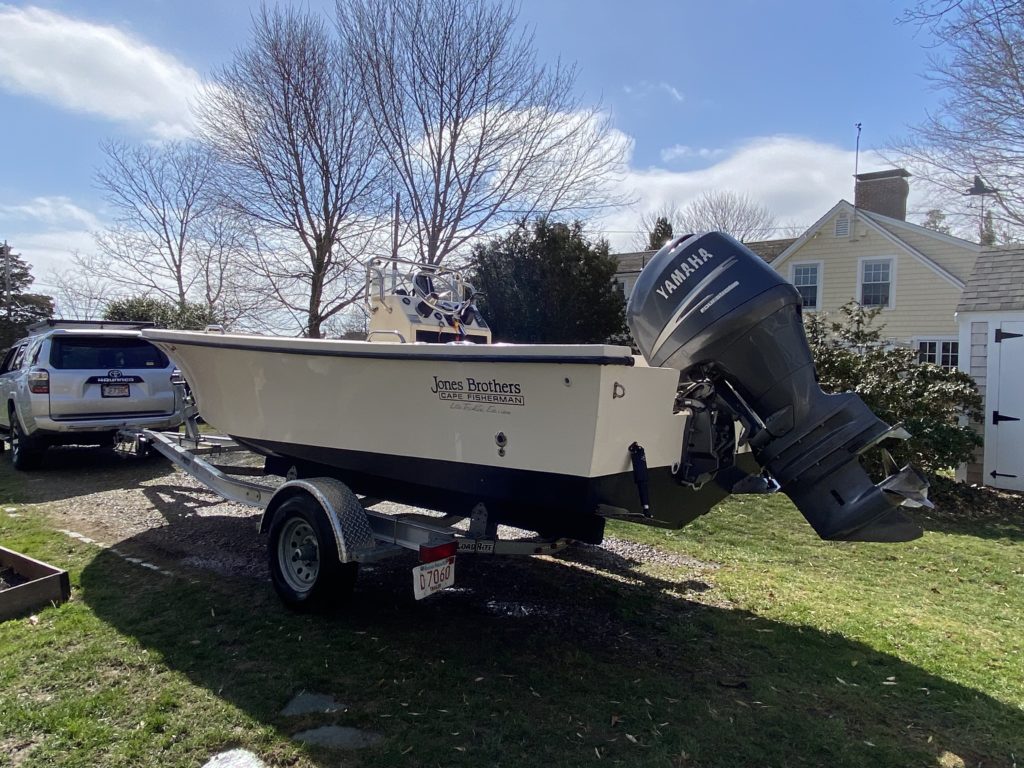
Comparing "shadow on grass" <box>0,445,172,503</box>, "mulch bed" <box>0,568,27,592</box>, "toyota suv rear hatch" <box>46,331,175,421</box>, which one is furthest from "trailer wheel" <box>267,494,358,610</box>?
"toyota suv rear hatch" <box>46,331,175,421</box>

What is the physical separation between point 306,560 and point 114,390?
561cm

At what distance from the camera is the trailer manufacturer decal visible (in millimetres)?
3275

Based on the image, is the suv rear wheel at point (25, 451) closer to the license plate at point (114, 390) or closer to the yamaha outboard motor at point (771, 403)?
the license plate at point (114, 390)

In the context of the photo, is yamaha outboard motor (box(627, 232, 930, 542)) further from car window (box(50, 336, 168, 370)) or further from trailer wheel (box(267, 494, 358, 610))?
car window (box(50, 336, 168, 370))

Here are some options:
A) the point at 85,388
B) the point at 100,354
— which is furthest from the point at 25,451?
the point at 100,354

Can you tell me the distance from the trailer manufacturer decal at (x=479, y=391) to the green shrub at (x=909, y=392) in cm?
626

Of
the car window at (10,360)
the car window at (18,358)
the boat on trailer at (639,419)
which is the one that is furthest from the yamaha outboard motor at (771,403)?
the car window at (10,360)

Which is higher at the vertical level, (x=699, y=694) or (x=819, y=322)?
(x=819, y=322)

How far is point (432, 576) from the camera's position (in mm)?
3604

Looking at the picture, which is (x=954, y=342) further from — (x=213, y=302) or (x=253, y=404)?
(x=213, y=302)

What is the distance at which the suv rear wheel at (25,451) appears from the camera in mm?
8648

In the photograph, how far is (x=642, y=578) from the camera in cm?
511

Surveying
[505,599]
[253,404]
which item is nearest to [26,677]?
[253,404]

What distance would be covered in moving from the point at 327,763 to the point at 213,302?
18.8 metres
